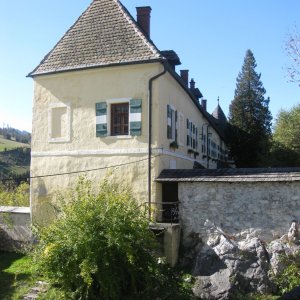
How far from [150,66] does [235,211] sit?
6.08 metres

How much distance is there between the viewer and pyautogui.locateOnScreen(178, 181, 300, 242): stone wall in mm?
12961

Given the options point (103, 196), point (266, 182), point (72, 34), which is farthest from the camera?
point (72, 34)

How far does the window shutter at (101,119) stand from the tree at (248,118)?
1872cm

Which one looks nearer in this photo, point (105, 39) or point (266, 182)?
point (266, 182)

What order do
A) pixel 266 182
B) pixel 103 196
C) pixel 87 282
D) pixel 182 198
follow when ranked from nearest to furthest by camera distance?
1. pixel 87 282
2. pixel 103 196
3. pixel 266 182
4. pixel 182 198

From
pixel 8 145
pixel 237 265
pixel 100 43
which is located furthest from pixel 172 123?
pixel 8 145

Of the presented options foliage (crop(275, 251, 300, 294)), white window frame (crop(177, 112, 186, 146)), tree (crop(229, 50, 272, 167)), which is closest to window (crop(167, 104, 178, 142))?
white window frame (crop(177, 112, 186, 146))

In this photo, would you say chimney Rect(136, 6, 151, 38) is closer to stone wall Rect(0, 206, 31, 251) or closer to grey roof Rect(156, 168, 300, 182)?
grey roof Rect(156, 168, 300, 182)

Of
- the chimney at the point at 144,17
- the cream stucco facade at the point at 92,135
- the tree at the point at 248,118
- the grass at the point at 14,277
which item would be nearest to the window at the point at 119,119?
the cream stucco facade at the point at 92,135

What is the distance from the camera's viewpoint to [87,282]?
9172 millimetres

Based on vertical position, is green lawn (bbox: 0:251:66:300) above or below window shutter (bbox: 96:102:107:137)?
below

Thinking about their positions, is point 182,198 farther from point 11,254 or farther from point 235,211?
point 11,254

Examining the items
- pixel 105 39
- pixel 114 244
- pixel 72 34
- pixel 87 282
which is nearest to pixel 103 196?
pixel 114 244

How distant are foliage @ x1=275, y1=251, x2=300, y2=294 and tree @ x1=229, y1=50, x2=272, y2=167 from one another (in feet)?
65.2
